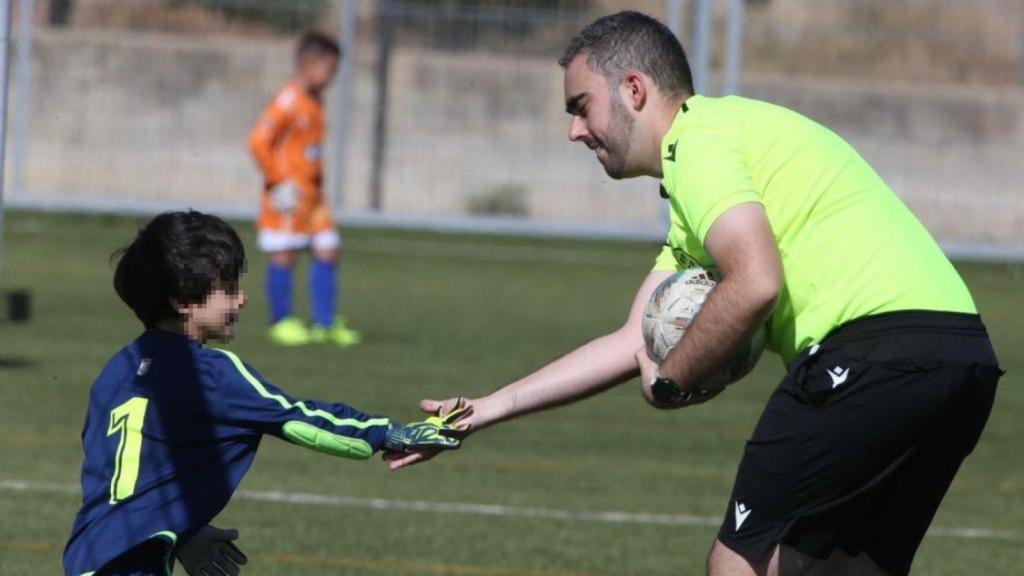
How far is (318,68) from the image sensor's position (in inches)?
578

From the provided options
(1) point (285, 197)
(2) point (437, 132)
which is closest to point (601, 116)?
(1) point (285, 197)

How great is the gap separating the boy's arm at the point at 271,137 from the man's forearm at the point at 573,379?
9.25 metres

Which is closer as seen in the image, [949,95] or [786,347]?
[786,347]

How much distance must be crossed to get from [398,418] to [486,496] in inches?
78.9

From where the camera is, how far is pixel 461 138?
25359mm

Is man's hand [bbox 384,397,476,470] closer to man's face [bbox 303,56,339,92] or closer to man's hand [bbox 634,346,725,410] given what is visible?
man's hand [bbox 634,346,725,410]

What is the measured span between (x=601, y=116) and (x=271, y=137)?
982 cm

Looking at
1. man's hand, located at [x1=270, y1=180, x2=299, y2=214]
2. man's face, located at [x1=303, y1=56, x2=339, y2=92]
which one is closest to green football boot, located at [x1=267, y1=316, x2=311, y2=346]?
man's hand, located at [x1=270, y1=180, x2=299, y2=214]

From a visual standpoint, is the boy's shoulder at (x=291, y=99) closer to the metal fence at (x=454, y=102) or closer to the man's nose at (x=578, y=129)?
the metal fence at (x=454, y=102)

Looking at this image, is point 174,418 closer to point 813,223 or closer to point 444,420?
point 444,420

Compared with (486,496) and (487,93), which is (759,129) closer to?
(486,496)

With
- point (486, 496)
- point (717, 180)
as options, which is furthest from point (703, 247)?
point (486, 496)

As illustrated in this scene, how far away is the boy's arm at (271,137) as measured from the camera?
1473 centimetres

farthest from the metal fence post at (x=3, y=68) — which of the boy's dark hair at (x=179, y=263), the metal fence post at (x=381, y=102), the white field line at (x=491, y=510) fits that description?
the metal fence post at (x=381, y=102)
